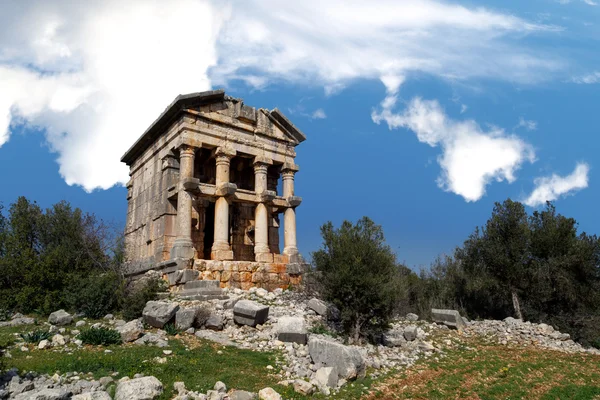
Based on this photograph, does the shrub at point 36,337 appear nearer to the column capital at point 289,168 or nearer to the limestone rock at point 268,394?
the limestone rock at point 268,394

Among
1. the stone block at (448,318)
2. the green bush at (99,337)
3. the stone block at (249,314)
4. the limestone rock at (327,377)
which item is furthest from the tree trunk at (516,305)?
the green bush at (99,337)

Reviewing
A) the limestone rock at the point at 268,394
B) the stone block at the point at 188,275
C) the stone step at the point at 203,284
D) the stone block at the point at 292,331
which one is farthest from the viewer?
the stone block at the point at 188,275

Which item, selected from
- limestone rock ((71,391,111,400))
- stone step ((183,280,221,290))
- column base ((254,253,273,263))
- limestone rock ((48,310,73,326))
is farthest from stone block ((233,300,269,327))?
column base ((254,253,273,263))

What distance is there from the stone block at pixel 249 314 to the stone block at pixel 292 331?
2.22ft

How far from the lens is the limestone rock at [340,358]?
27.7ft

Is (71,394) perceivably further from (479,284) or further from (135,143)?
(479,284)

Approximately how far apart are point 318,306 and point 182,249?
524 cm

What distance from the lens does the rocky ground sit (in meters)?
6.87

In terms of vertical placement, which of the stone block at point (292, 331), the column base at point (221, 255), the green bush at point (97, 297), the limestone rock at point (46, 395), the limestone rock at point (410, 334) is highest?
the column base at point (221, 255)

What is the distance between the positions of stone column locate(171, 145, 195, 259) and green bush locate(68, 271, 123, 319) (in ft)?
7.27

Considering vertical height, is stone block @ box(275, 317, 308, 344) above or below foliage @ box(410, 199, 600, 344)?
below

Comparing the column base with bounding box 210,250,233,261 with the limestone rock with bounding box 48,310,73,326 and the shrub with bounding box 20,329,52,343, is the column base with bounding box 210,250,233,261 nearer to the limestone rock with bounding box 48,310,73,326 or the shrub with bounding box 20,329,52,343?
the limestone rock with bounding box 48,310,73,326

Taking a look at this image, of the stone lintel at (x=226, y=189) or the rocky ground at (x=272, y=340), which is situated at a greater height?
the stone lintel at (x=226, y=189)

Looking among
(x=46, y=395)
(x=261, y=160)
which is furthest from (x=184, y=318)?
(x=261, y=160)
